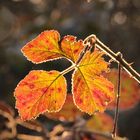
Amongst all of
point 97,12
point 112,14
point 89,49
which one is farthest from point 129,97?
point 97,12

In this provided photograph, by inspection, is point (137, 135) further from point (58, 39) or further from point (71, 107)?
point (58, 39)

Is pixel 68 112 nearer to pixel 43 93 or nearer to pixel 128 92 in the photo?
pixel 128 92

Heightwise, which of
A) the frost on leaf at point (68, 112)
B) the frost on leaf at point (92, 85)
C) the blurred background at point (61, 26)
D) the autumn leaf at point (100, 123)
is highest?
the blurred background at point (61, 26)

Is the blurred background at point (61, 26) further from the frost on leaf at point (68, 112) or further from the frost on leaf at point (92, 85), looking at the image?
the frost on leaf at point (92, 85)

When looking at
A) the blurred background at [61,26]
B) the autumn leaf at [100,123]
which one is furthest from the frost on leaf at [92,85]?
the blurred background at [61,26]

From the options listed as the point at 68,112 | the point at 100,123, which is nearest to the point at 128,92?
the point at 68,112

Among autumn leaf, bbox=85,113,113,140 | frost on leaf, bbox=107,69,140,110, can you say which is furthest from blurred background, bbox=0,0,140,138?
frost on leaf, bbox=107,69,140,110

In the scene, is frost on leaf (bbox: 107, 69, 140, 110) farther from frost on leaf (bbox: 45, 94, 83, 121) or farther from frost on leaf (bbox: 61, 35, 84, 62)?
frost on leaf (bbox: 61, 35, 84, 62)
